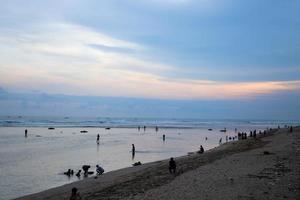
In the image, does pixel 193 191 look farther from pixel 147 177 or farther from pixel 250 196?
pixel 147 177

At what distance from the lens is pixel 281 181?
17953 millimetres

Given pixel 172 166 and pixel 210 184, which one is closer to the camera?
pixel 210 184

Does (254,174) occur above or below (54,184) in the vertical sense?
above

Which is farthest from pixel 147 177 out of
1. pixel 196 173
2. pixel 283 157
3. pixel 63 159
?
pixel 63 159

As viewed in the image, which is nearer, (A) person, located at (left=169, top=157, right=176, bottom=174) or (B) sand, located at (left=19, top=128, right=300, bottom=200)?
(B) sand, located at (left=19, top=128, right=300, bottom=200)

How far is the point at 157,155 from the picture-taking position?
139 feet

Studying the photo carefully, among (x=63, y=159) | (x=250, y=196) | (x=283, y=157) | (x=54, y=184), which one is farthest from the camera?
(x=63, y=159)

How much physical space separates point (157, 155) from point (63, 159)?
1111cm

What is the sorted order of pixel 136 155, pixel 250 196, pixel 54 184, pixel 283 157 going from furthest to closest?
1. pixel 136 155
2. pixel 283 157
3. pixel 54 184
4. pixel 250 196

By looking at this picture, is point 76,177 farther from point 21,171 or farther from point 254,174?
point 254,174

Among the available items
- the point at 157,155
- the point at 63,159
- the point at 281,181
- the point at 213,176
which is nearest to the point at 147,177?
the point at 213,176

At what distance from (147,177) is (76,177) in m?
6.56

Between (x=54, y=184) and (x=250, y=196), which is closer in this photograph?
(x=250, y=196)

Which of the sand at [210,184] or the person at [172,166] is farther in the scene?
the person at [172,166]
